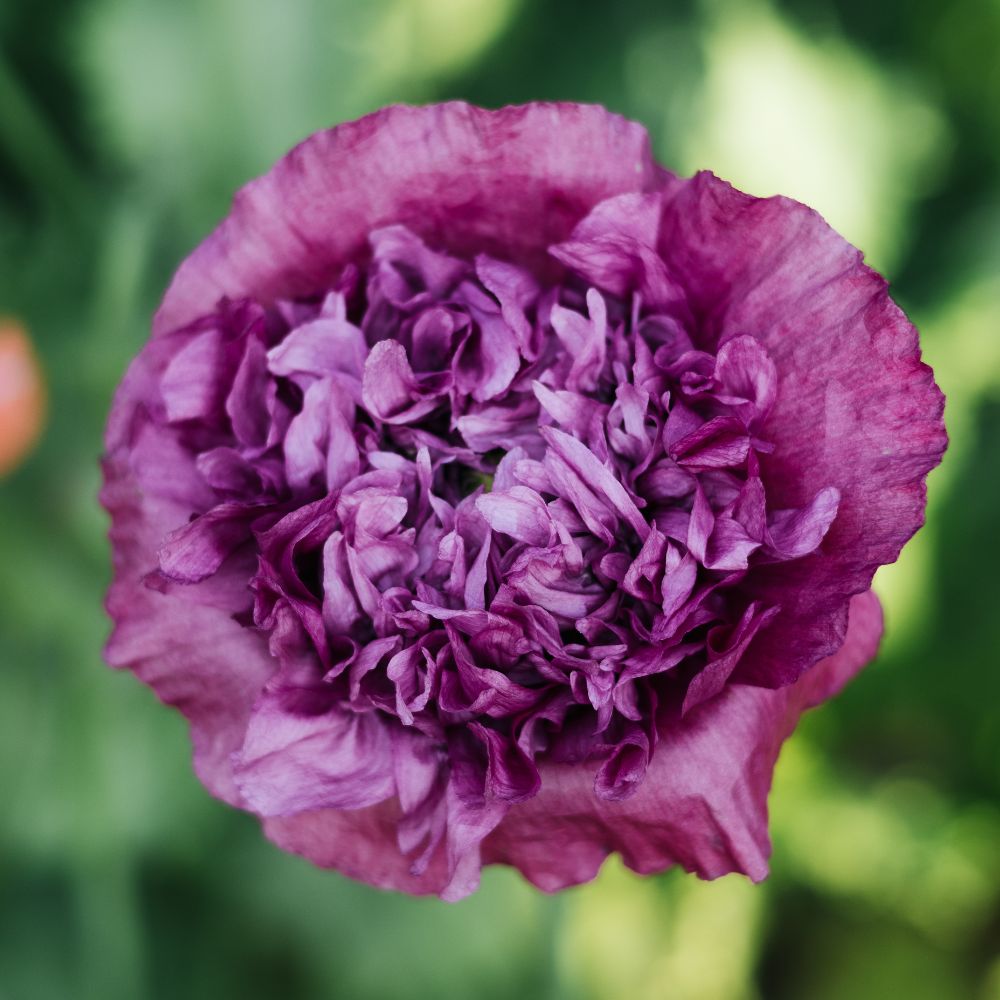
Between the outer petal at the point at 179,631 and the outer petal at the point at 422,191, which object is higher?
the outer petal at the point at 422,191

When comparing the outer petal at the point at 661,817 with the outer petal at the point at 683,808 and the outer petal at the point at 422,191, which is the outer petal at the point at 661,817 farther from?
the outer petal at the point at 422,191

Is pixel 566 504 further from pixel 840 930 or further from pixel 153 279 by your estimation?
→ pixel 840 930

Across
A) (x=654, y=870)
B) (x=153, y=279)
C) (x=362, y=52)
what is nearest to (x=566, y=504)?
(x=654, y=870)

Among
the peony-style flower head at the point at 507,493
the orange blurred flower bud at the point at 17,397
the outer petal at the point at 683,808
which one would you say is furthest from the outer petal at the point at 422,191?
the orange blurred flower bud at the point at 17,397

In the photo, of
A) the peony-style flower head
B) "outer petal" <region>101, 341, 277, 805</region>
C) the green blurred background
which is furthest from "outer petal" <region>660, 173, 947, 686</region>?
the green blurred background

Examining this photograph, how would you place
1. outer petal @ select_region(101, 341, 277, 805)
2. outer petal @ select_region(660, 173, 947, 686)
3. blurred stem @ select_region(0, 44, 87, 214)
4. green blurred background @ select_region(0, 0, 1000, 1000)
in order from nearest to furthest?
1. outer petal @ select_region(660, 173, 947, 686)
2. outer petal @ select_region(101, 341, 277, 805)
3. blurred stem @ select_region(0, 44, 87, 214)
4. green blurred background @ select_region(0, 0, 1000, 1000)

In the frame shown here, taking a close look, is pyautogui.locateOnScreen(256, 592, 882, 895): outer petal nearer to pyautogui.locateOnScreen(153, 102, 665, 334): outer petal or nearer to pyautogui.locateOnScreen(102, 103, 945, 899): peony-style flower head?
pyautogui.locateOnScreen(102, 103, 945, 899): peony-style flower head
